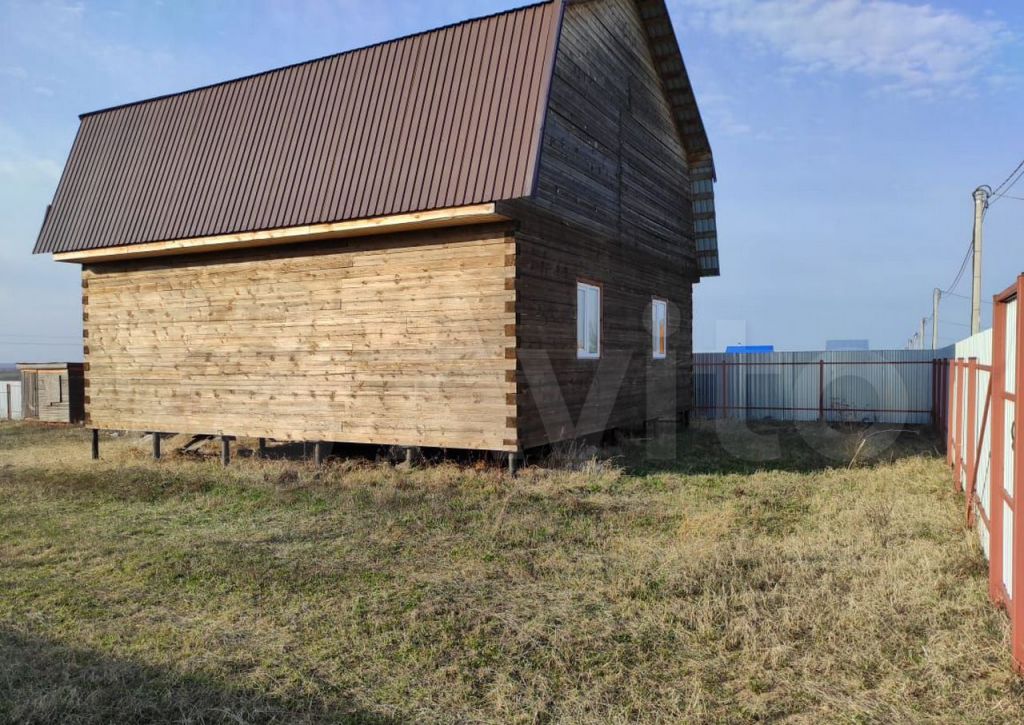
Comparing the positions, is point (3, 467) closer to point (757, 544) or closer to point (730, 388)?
point (757, 544)

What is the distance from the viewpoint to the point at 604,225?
38.1ft

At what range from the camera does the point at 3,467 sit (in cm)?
1263

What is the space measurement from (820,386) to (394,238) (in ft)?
43.4

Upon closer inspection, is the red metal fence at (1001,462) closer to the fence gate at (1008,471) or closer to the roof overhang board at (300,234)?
the fence gate at (1008,471)

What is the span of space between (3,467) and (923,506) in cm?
1434

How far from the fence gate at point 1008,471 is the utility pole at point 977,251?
15838mm

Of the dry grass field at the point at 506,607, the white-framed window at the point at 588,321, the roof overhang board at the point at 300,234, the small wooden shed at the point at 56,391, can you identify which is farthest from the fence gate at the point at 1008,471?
the small wooden shed at the point at 56,391

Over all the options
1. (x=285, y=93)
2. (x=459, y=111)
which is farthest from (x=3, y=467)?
(x=459, y=111)

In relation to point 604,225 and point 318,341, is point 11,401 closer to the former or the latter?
point 318,341

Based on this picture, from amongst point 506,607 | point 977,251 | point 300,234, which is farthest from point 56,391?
point 977,251

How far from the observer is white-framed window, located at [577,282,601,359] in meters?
11.4

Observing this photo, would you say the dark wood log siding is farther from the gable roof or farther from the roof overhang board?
the roof overhang board

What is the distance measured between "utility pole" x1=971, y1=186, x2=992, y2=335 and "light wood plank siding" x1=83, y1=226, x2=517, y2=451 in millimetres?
15047

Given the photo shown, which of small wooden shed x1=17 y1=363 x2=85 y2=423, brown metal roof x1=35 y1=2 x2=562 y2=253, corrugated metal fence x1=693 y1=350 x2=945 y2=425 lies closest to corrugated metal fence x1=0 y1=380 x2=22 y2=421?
small wooden shed x1=17 y1=363 x2=85 y2=423
